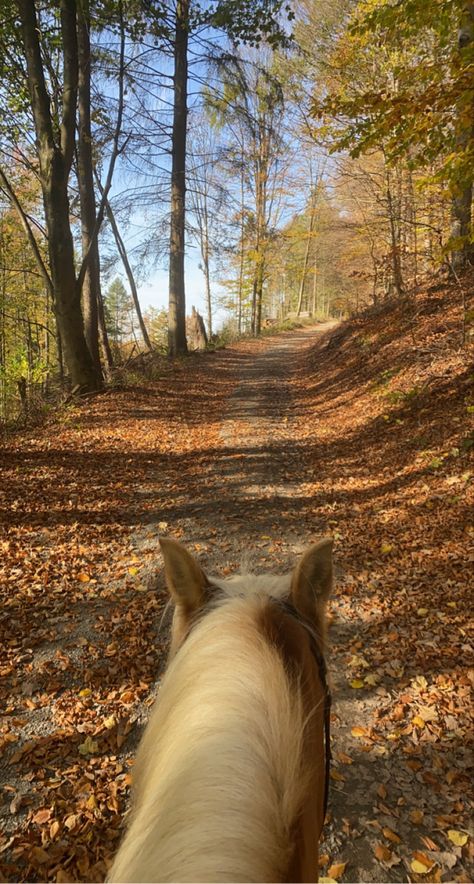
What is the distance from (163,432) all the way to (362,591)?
6.11m

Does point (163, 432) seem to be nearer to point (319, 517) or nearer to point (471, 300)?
point (319, 517)

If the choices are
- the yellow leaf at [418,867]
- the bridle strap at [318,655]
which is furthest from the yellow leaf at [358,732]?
the bridle strap at [318,655]

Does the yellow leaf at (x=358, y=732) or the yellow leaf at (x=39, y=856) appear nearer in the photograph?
the yellow leaf at (x=39, y=856)

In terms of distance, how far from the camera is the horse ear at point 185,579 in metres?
1.52

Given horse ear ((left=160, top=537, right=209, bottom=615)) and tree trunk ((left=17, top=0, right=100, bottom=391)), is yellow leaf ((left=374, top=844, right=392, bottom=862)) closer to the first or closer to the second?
horse ear ((left=160, top=537, right=209, bottom=615))

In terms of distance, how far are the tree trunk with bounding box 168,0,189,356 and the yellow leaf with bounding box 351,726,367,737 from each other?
639 inches

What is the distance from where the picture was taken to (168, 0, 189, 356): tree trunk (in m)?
14.7

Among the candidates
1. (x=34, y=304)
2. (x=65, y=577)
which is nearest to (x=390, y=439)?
(x=65, y=577)

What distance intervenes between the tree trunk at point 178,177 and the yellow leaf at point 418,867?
1701 cm

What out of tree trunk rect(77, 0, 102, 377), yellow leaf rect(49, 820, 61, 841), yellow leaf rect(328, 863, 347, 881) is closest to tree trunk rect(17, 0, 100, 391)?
tree trunk rect(77, 0, 102, 377)

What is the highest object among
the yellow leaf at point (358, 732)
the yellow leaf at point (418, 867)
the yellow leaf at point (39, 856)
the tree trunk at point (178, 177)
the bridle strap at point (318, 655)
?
the tree trunk at point (178, 177)

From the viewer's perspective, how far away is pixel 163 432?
9.97 metres

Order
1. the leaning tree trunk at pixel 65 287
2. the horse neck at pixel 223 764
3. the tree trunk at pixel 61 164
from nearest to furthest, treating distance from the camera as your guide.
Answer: the horse neck at pixel 223 764 < the tree trunk at pixel 61 164 < the leaning tree trunk at pixel 65 287

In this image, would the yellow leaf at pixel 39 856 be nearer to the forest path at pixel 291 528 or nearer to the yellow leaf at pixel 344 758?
the forest path at pixel 291 528
